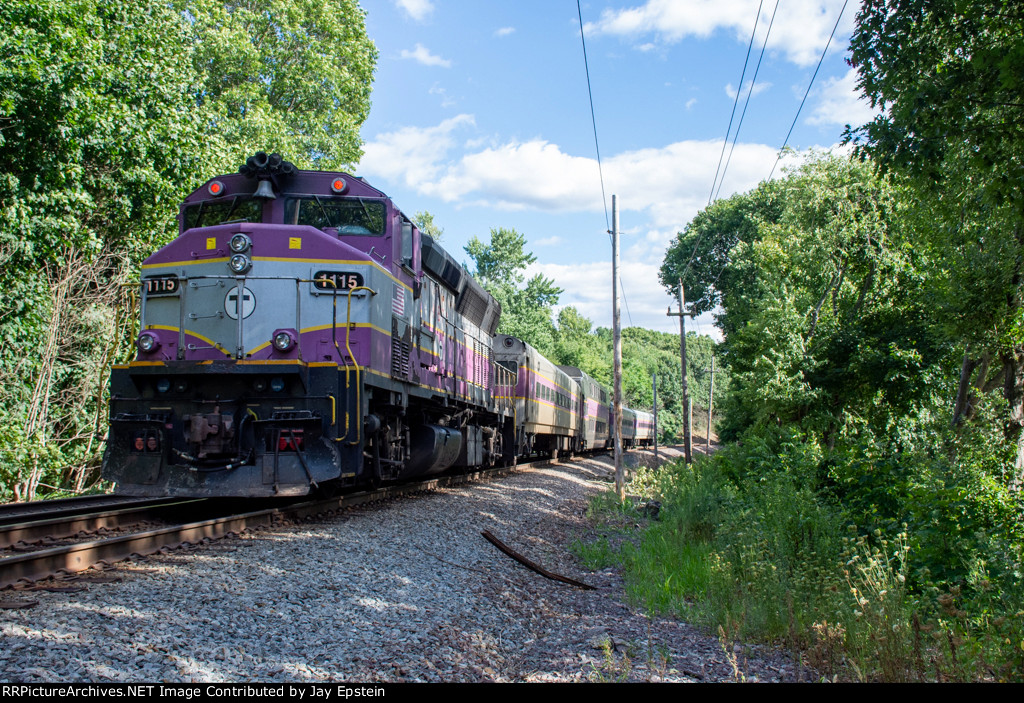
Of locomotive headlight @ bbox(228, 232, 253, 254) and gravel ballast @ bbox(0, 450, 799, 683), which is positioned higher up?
locomotive headlight @ bbox(228, 232, 253, 254)

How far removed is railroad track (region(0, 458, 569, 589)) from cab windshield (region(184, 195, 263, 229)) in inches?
141

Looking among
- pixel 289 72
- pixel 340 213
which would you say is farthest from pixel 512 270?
pixel 340 213

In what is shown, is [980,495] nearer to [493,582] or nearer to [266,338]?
[493,582]

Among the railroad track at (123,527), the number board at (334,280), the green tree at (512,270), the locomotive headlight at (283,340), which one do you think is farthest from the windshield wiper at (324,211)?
the green tree at (512,270)

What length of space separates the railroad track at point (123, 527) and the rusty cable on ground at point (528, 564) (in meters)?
2.24

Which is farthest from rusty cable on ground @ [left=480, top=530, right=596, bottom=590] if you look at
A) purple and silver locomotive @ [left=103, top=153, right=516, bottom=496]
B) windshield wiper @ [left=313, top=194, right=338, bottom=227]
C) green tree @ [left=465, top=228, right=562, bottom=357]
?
green tree @ [left=465, top=228, right=562, bottom=357]

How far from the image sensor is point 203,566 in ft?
19.5

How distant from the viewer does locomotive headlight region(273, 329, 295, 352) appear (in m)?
8.19

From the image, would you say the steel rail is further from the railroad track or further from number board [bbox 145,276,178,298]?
number board [bbox 145,276,178,298]

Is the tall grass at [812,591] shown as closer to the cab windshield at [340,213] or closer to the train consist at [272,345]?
the train consist at [272,345]

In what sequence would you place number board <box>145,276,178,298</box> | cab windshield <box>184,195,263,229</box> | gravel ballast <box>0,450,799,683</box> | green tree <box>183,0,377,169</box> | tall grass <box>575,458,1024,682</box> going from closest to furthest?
gravel ballast <box>0,450,799,683</box> < tall grass <box>575,458,1024,682</box> < number board <box>145,276,178,298</box> < cab windshield <box>184,195,263,229</box> < green tree <box>183,0,377,169</box>

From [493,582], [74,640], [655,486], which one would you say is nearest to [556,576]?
[493,582]

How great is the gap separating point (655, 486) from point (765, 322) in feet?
23.0

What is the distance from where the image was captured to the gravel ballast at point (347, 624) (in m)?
3.97
